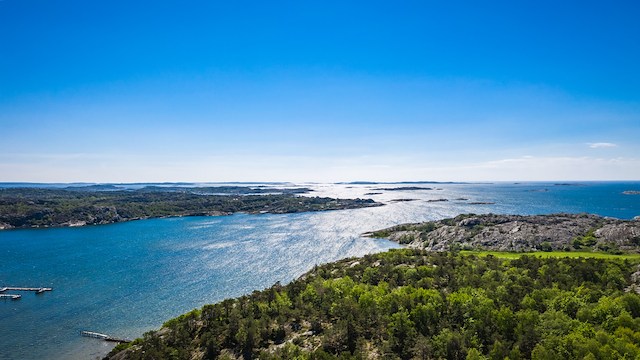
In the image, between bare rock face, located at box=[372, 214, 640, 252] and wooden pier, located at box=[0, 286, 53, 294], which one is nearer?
wooden pier, located at box=[0, 286, 53, 294]

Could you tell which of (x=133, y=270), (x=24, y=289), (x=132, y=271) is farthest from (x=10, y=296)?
(x=133, y=270)

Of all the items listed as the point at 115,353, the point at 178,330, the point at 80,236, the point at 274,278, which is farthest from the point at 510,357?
the point at 80,236

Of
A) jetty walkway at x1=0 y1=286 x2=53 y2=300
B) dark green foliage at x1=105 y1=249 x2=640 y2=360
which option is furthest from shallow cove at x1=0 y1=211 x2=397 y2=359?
dark green foliage at x1=105 y1=249 x2=640 y2=360

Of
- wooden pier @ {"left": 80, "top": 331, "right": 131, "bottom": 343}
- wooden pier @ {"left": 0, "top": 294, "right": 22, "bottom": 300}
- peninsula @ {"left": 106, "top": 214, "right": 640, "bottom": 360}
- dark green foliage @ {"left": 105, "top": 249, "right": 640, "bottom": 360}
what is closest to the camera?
dark green foliage @ {"left": 105, "top": 249, "right": 640, "bottom": 360}

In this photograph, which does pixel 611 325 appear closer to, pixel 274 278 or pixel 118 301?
pixel 274 278

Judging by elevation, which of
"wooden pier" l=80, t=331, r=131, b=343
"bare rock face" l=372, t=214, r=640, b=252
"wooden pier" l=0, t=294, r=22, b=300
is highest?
"bare rock face" l=372, t=214, r=640, b=252

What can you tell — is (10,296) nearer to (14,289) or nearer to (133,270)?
(14,289)

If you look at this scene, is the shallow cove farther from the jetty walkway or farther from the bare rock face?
the bare rock face
